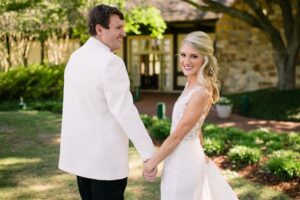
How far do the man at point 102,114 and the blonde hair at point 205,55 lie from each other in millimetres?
484

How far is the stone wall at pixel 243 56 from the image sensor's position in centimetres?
1695

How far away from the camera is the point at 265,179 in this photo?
585 cm

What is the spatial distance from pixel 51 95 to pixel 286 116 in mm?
7930

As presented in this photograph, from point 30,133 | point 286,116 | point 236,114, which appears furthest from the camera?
point 236,114

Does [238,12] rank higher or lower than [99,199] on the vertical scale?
higher

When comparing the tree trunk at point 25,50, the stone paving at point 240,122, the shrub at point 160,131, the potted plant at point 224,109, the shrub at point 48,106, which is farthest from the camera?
the tree trunk at point 25,50

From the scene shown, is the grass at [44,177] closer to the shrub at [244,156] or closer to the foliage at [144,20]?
the shrub at [244,156]

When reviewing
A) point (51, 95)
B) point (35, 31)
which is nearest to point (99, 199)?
point (51, 95)

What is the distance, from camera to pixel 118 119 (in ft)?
9.37

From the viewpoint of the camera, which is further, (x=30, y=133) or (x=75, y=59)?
(x=30, y=133)

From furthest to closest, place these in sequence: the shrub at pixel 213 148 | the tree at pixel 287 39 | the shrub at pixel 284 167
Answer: the tree at pixel 287 39
the shrub at pixel 213 148
the shrub at pixel 284 167

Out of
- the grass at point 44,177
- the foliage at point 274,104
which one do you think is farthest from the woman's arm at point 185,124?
the foliage at point 274,104

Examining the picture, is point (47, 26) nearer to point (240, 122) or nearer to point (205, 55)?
point (240, 122)

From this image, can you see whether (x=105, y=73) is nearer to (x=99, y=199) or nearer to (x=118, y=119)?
(x=118, y=119)
